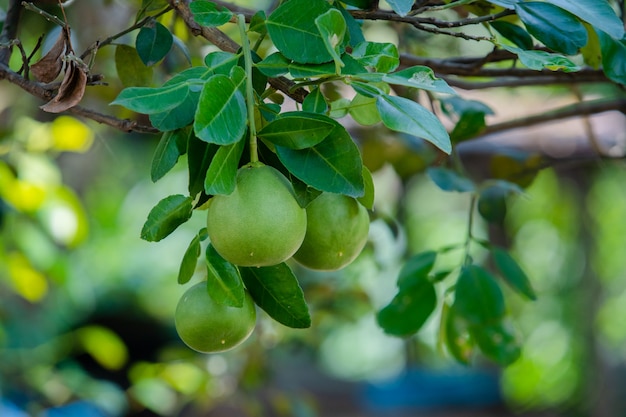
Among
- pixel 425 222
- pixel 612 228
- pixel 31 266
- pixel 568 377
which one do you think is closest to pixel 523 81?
pixel 31 266

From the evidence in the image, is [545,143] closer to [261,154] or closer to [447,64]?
[447,64]

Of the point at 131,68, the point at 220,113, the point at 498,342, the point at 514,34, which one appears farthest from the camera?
the point at 498,342

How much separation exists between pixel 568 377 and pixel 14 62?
5.36 m

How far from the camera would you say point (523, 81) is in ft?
4.21

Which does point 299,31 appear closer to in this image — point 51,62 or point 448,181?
point 51,62

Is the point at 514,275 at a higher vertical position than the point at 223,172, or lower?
lower

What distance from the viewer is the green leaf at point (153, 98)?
0.59 m

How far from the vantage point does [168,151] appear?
67cm

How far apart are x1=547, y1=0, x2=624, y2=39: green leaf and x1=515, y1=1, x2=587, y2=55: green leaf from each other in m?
0.04

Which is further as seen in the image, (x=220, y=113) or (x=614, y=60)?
(x=614, y=60)

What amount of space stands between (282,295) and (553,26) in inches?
14.5

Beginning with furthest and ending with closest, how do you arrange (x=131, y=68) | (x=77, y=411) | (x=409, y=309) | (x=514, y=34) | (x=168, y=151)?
(x=77, y=411) → (x=409, y=309) → (x=131, y=68) → (x=514, y=34) → (x=168, y=151)

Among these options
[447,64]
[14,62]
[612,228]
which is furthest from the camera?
[612,228]

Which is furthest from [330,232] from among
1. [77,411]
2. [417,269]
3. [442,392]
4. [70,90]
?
[442,392]
